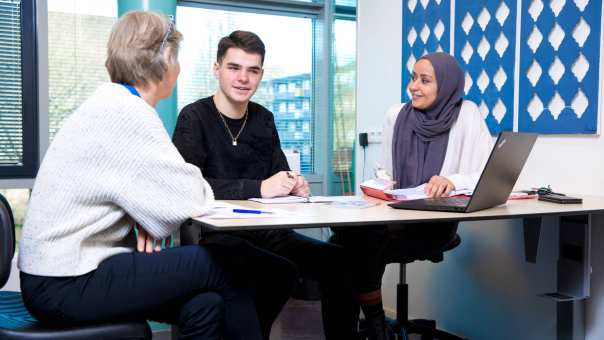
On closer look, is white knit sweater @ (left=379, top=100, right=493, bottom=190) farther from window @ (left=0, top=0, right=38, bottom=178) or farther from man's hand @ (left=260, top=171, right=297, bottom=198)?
window @ (left=0, top=0, right=38, bottom=178)

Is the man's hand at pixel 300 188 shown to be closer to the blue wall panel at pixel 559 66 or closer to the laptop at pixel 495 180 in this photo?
the laptop at pixel 495 180

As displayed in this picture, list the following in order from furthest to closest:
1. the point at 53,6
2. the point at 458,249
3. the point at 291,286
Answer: the point at 53,6
the point at 458,249
the point at 291,286

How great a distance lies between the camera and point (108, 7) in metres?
3.17

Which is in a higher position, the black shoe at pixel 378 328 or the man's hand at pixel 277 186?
the man's hand at pixel 277 186

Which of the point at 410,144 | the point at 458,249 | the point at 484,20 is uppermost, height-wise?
the point at 484,20

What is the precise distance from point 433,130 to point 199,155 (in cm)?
88

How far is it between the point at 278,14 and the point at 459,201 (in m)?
2.58

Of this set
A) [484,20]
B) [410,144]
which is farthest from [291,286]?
[484,20]

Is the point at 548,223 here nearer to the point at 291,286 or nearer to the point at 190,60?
the point at 291,286

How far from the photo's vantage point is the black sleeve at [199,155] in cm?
179

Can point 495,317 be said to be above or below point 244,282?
below

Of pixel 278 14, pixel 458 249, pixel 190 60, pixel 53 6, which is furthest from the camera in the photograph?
pixel 278 14

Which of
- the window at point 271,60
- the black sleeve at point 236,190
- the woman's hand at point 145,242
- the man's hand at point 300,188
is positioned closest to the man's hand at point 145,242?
the woman's hand at point 145,242

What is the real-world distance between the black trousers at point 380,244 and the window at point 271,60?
6.12 feet
